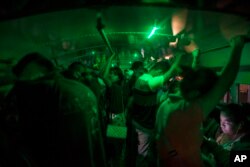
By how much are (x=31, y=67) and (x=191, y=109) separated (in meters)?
1.58

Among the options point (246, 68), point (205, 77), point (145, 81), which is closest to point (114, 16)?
point (205, 77)

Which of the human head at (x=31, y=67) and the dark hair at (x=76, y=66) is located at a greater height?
the human head at (x=31, y=67)

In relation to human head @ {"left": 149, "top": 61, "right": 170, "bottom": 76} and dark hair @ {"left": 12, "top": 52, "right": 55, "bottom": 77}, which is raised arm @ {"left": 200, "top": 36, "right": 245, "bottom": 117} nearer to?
dark hair @ {"left": 12, "top": 52, "right": 55, "bottom": 77}

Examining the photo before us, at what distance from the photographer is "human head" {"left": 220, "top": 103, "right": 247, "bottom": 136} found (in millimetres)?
3461

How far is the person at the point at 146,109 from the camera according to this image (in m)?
4.67

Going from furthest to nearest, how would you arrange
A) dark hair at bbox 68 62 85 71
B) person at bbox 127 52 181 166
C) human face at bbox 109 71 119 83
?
human face at bbox 109 71 119 83 < dark hair at bbox 68 62 85 71 < person at bbox 127 52 181 166

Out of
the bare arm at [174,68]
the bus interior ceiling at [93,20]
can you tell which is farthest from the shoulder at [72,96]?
the bare arm at [174,68]

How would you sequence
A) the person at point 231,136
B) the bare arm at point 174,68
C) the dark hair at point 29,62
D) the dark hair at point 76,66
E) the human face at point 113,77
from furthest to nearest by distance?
the human face at point 113,77, the dark hair at point 76,66, the bare arm at point 174,68, the person at point 231,136, the dark hair at point 29,62

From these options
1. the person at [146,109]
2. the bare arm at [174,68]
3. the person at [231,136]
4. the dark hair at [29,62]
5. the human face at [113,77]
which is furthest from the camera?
the human face at [113,77]

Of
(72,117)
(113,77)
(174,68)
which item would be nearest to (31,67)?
(72,117)

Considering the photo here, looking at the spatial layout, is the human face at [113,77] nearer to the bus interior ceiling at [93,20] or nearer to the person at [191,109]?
the bus interior ceiling at [93,20]

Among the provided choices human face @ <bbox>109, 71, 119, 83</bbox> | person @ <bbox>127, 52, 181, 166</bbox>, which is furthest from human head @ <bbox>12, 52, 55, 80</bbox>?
human face @ <bbox>109, 71, 119, 83</bbox>

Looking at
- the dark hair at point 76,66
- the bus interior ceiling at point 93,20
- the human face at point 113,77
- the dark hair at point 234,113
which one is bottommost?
the dark hair at point 234,113

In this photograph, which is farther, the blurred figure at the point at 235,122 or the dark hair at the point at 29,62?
the blurred figure at the point at 235,122
